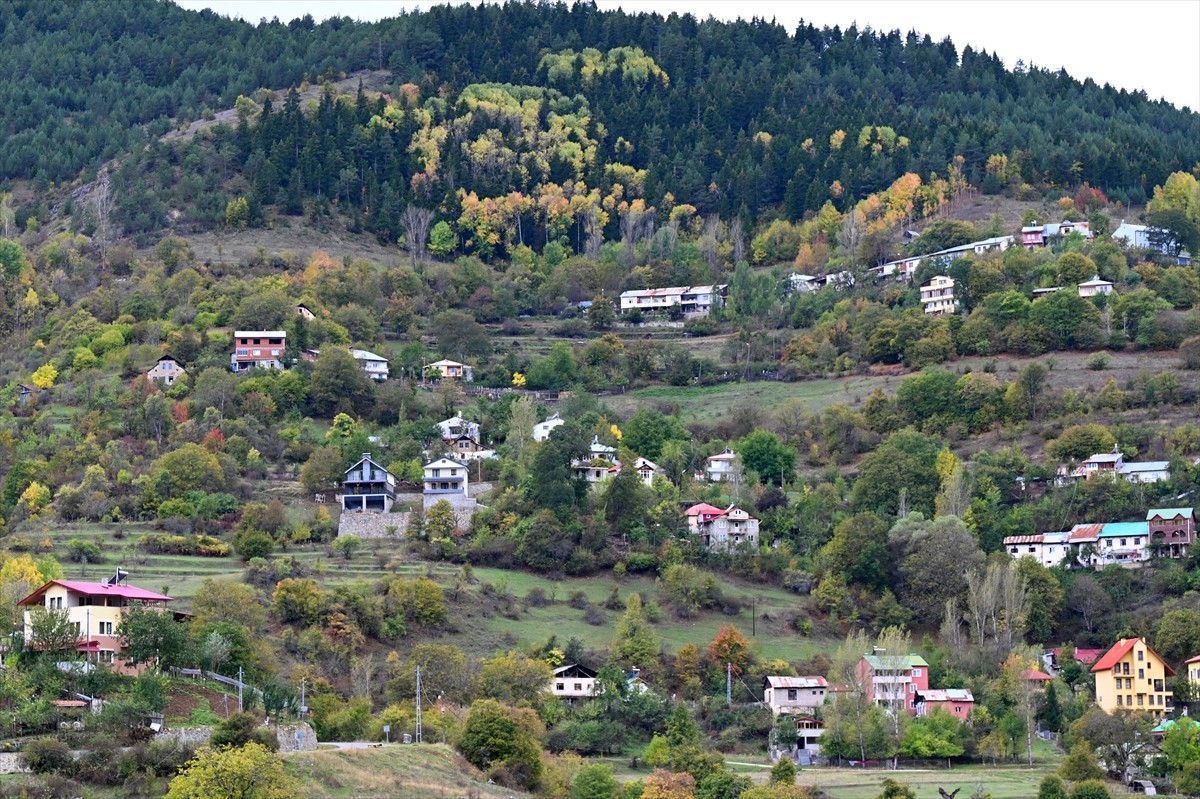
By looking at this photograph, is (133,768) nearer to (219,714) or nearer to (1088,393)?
(219,714)

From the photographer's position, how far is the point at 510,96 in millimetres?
146500

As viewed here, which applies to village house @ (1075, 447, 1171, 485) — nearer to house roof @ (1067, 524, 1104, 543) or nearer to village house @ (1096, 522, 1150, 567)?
house roof @ (1067, 524, 1104, 543)

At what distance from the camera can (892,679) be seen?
233ft

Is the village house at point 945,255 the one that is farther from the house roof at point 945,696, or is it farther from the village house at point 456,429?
the house roof at point 945,696

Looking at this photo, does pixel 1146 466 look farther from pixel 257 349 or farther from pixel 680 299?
pixel 257 349

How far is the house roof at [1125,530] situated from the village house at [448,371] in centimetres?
3500

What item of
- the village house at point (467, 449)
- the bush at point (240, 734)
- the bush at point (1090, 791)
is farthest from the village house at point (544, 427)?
the bush at point (240, 734)

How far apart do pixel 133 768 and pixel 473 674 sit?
1940cm

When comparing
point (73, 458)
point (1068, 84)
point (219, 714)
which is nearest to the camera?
point (219, 714)

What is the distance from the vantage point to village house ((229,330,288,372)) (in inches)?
3957

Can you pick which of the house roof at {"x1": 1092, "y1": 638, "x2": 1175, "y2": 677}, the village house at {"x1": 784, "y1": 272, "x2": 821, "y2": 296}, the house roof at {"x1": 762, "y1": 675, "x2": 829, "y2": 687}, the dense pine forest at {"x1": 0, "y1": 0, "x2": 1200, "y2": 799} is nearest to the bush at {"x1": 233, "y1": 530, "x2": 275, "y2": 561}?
the dense pine forest at {"x1": 0, "y1": 0, "x2": 1200, "y2": 799}

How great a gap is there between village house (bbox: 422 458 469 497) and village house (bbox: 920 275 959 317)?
29822 mm

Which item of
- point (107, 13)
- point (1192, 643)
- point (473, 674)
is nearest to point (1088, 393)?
point (1192, 643)

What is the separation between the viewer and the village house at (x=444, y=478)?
87812 millimetres
